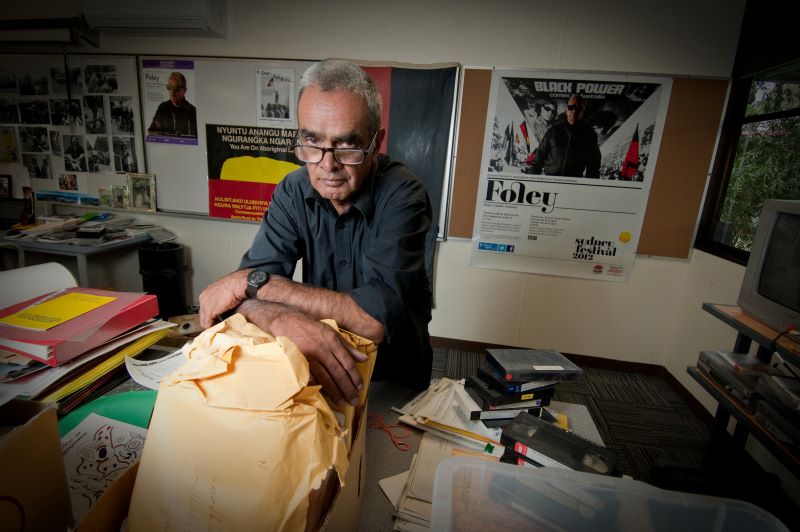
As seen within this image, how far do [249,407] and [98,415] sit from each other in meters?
0.46

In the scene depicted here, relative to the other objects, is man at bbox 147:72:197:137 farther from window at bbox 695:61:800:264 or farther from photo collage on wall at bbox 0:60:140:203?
window at bbox 695:61:800:264

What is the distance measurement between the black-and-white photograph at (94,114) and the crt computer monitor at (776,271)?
4290mm

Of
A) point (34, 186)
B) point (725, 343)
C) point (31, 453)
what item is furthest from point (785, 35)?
point (34, 186)

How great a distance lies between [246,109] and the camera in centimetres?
277

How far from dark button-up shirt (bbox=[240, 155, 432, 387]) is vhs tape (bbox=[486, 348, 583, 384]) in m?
0.24

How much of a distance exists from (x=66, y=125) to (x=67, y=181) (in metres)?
0.47

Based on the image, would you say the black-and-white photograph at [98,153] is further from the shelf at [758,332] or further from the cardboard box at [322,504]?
the shelf at [758,332]

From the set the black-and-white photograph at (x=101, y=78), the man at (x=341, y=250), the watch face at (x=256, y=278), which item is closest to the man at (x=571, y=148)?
the man at (x=341, y=250)

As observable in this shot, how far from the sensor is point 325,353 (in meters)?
0.60

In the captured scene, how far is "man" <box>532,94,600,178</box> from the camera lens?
247 cm

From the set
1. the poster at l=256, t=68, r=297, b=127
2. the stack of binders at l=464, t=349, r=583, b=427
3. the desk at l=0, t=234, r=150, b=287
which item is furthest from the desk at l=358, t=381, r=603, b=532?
the desk at l=0, t=234, r=150, b=287

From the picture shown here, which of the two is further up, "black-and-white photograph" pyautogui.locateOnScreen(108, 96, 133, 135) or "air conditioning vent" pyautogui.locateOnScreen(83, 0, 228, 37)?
"air conditioning vent" pyautogui.locateOnScreen(83, 0, 228, 37)

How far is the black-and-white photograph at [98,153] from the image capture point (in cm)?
303

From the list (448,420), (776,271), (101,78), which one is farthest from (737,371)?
(101,78)
